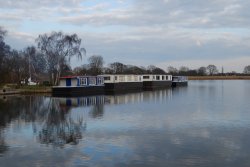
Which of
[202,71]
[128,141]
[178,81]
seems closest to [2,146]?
[128,141]

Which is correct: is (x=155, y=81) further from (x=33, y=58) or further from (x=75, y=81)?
(x=75, y=81)

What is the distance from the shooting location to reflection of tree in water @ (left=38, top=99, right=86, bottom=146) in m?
15.8

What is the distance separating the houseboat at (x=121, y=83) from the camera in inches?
2415

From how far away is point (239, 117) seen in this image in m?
22.8

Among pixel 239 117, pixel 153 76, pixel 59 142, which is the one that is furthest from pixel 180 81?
pixel 59 142

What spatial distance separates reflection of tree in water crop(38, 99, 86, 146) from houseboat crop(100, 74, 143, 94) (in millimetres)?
33885

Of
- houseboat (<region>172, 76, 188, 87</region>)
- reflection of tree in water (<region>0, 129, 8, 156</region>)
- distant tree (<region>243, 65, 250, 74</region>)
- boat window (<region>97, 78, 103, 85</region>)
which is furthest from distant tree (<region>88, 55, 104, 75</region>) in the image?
distant tree (<region>243, 65, 250, 74</region>)

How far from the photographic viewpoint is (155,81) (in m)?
77.2

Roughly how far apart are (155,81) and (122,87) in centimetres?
1435

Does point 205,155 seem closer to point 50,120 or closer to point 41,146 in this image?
point 41,146

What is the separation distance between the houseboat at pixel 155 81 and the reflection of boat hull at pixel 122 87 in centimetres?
325

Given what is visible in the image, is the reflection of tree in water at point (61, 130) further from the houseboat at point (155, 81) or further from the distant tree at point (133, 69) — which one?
the distant tree at point (133, 69)

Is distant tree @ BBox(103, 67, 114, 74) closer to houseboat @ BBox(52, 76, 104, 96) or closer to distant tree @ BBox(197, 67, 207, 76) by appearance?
houseboat @ BBox(52, 76, 104, 96)


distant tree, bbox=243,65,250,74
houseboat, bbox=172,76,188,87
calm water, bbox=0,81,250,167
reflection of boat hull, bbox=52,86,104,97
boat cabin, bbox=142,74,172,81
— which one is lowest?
calm water, bbox=0,81,250,167
